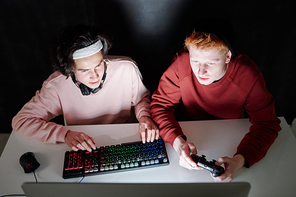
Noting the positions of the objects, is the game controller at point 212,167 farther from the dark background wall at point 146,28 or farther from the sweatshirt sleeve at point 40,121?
the dark background wall at point 146,28

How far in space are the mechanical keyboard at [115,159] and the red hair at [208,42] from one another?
471mm

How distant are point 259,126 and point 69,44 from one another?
0.96 metres

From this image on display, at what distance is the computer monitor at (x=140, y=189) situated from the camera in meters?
0.52

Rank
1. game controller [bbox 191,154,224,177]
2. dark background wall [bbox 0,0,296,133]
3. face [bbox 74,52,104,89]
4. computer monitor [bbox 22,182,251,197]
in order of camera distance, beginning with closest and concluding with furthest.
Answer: computer monitor [bbox 22,182,251,197] < game controller [bbox 191,154,224,177] < face [bbox 74,52,104,89] < dark background wall [bbox 0,0,296,133]

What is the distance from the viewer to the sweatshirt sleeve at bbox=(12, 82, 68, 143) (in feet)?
3.59

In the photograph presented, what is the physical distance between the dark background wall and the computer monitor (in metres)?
1.10

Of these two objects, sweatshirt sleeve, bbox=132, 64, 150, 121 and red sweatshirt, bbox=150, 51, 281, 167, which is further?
sweatshirt sleeve, bbox=132, 64, 150, 121

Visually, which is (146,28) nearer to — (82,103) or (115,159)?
(82,103)

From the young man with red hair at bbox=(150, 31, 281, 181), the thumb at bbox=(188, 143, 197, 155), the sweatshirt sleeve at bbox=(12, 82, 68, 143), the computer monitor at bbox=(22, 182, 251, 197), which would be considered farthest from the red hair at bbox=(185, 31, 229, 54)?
the sweatshirt sleeve at bbox=(12, 82, 68, 143)

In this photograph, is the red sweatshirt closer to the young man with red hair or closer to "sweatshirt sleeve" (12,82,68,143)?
the young man with red hair

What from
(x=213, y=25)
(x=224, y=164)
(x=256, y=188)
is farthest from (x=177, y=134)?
(x=213, y=25)

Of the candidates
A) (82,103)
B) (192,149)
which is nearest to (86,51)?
(82,103)

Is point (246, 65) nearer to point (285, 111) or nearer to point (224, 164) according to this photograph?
point (224, 164)

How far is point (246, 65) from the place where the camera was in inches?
42.6
